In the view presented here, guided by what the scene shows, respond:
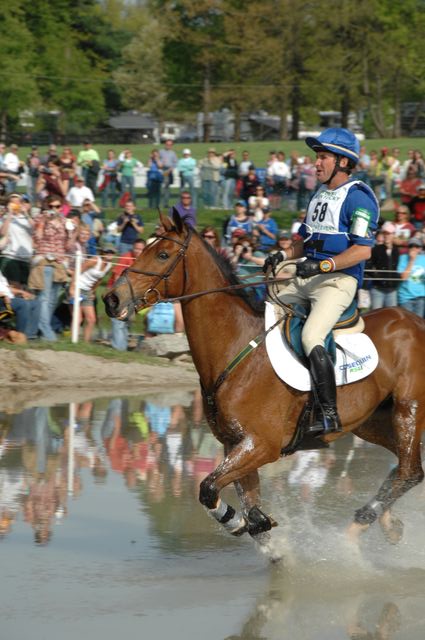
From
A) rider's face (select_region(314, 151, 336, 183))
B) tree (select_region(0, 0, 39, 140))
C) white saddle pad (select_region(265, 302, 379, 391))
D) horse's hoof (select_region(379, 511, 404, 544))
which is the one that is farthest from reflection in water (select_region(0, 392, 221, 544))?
tree (select_region(0, 0, 39, 140))

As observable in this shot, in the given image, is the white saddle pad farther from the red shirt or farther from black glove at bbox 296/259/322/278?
the red shirt

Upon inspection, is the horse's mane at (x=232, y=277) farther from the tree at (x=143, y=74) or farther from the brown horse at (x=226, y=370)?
the tree at (x=143, y=74)

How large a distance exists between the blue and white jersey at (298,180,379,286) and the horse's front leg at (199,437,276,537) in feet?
4.81

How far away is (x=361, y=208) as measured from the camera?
25.3 ft

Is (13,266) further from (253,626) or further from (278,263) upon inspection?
(253,626)

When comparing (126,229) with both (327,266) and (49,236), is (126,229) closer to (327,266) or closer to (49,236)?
(49,236)

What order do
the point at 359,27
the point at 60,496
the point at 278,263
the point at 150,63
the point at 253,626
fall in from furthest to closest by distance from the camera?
the point at 150,63, the point at 359,27, the point at 60,496, the point at 278,263, the point at 253,626

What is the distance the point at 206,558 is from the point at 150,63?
8821 centimetres

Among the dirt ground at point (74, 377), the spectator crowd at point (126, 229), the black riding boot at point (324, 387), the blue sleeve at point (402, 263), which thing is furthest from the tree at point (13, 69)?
the black riding boot at point (324, 387)

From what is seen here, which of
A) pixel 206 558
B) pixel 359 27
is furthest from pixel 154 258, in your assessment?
pixel 359 27

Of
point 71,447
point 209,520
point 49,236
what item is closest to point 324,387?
point 209,520

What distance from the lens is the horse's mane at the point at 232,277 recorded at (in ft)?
25.6

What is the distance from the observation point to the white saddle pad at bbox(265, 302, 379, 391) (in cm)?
770

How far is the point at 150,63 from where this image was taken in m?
93.0
